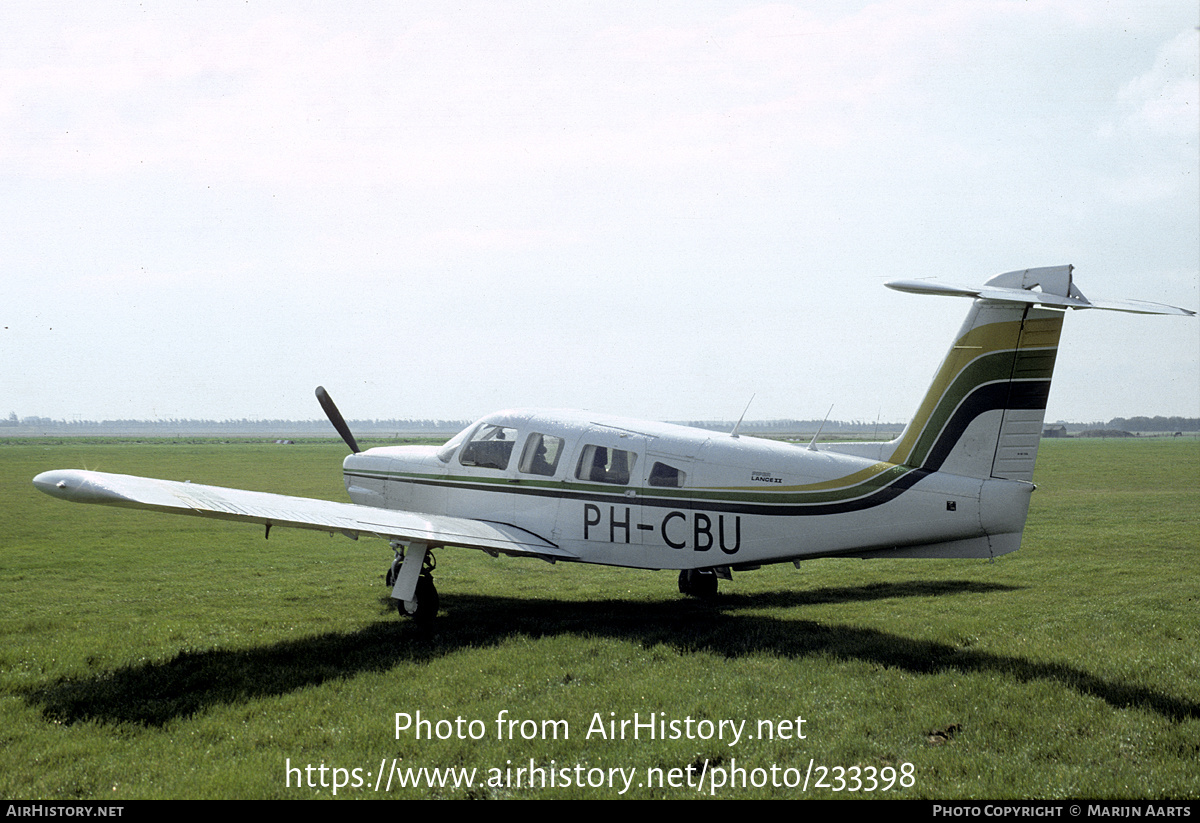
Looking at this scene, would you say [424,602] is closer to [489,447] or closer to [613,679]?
[489,447]

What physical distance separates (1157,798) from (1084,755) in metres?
0.62

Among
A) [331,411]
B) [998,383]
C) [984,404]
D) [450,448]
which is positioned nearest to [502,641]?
[450,448]

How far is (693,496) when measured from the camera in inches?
366

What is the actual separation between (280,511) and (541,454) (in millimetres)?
3445

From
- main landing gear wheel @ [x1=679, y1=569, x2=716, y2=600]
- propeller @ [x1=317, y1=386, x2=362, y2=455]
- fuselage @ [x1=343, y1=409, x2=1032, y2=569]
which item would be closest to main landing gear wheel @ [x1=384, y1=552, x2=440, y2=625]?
fuselage @ [x1=343, y1=409, x2=1032, y2=569]

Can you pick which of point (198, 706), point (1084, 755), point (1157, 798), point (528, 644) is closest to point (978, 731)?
point (1084, 755)

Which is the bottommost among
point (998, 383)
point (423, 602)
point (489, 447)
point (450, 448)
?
point (423, 602)

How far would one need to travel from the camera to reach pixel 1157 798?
4.51m

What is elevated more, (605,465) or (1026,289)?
(1026,289)

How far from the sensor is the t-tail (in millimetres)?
7848

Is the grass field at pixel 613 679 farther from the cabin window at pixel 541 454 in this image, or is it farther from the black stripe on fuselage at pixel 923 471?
the cabin window at pixel 541 454

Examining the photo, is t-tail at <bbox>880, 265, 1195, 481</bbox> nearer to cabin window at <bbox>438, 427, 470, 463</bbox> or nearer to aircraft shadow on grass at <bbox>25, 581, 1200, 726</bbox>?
aircraft shadow on grass at <bbox>25, 581, 1200, 726</bbox>

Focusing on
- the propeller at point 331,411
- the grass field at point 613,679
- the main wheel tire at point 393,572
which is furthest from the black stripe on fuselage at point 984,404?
the propeller at point 331,411

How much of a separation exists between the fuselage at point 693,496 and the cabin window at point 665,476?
0.01m
